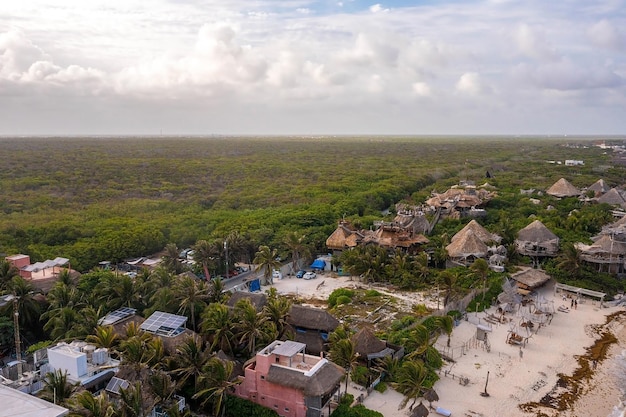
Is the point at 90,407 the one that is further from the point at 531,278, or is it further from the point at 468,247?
the point at 468,247

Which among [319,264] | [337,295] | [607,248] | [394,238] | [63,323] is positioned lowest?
[337,295]

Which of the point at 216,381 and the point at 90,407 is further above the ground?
the point at 90,407

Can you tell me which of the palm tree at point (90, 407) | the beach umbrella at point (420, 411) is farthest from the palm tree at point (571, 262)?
the palm tree at point (90, 407)

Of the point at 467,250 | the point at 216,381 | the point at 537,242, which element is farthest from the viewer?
the point at 537,242

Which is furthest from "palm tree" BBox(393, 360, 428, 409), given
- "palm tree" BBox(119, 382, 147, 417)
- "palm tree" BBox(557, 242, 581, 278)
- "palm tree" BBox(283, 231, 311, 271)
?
"palm tree" BBox(557, 242, 581, 278)

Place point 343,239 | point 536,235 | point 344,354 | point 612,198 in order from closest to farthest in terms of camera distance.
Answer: point 344,354 < point 536,235 < point 343,239 < point 612,198

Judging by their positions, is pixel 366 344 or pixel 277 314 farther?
pixel 277 314

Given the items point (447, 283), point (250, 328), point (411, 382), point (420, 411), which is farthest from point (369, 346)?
point (447, 283)
